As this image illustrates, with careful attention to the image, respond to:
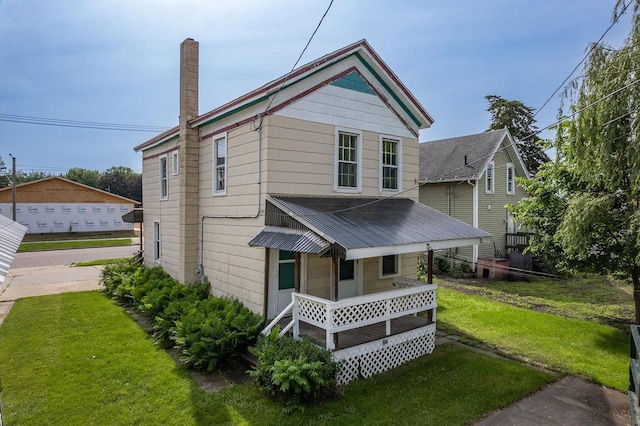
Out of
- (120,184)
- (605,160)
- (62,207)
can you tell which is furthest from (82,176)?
(605,160)

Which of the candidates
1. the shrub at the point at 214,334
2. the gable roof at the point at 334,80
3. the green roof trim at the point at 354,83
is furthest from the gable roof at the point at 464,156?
the shrub at the point at 214,334

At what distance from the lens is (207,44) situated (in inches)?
462

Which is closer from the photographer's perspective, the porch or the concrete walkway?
the concrete walkway

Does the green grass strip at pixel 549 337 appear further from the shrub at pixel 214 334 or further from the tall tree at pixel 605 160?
the shrub at pixel 214 334

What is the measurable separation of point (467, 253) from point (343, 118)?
1273 centimetres

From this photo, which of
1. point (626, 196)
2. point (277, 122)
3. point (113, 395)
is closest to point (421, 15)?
point (277, 122)

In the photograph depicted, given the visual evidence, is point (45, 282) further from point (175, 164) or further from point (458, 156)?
point (458, 156)

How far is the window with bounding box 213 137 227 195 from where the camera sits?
10.3 m

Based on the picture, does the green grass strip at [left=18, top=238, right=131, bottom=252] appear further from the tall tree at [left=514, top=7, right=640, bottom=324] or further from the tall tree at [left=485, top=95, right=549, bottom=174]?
the tall tree at [left=485, top=95, right=549, bottom=174]

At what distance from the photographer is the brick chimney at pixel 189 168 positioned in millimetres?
11445

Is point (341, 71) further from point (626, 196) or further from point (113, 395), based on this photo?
point (113, 395)

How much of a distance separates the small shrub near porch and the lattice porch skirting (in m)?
2.06

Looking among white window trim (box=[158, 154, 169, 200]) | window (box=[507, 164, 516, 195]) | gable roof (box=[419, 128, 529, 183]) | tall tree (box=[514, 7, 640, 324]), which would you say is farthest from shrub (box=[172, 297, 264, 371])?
window (box=[507, 164, 516, 195])

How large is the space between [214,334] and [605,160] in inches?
371
